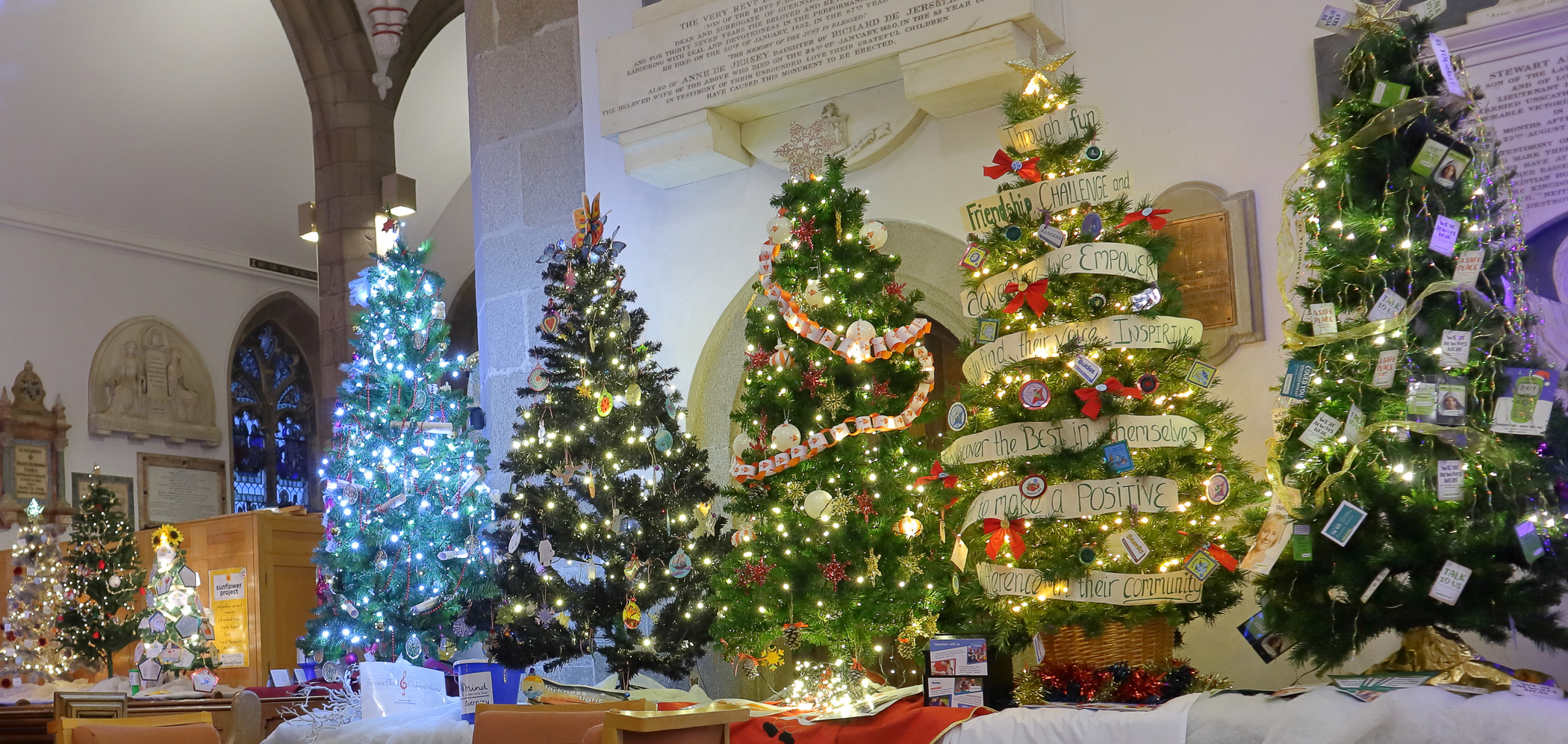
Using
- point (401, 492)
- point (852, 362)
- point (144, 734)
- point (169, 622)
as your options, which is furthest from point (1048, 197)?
point (169, 622)

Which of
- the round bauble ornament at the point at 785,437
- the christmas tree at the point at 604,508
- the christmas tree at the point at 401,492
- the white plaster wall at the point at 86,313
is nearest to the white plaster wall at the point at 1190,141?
the christmas tree at the point at 604,508

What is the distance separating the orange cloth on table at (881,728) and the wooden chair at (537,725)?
2.93 ft

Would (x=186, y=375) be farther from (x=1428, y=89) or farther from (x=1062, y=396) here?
(x=1428, y=89)

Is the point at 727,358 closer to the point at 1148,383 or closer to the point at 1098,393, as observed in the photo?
the point at 1098,393

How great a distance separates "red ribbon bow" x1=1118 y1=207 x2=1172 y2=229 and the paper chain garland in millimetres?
842

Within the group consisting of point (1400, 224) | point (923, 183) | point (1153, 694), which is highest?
point (923, 183)

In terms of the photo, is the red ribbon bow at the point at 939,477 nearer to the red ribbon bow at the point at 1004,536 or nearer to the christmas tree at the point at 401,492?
the red ribbon bow at the point at 1004,536

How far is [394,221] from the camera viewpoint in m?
7.41

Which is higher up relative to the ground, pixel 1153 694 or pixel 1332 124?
pixel 1332 124

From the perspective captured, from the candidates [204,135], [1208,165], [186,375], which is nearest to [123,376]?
[186,375]

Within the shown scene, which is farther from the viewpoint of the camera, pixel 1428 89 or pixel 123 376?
pixel 123 376

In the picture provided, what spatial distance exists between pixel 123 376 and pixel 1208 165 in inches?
444

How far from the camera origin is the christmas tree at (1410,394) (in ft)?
11.7

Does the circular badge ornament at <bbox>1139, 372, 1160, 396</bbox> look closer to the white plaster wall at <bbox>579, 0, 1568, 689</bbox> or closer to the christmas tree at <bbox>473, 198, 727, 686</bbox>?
the white plaster wall at <bbox>579, 0, 1568, 689</bbox>
